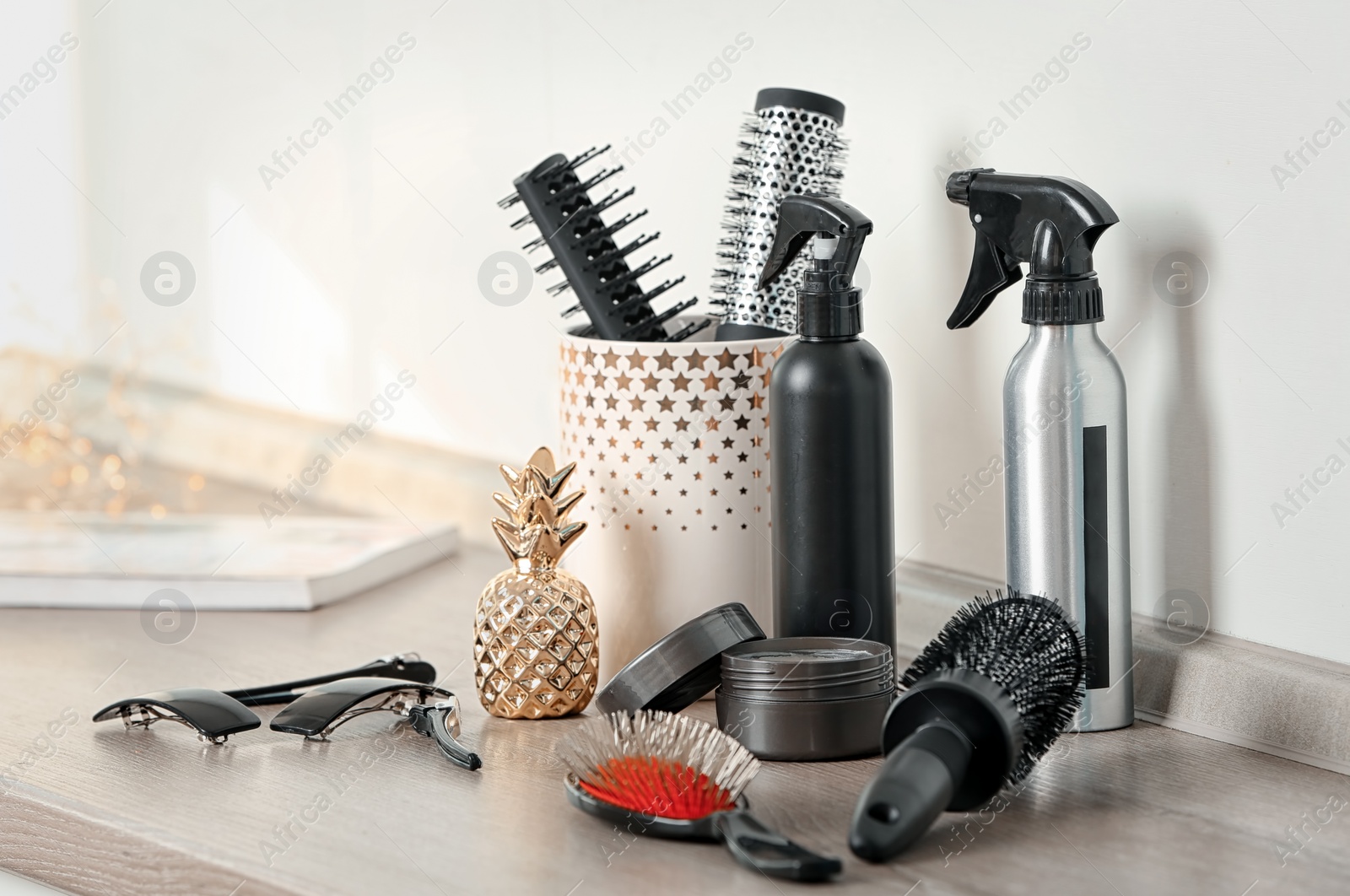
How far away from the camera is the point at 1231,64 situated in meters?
0.59

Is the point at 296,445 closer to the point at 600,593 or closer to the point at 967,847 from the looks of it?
the point at 600,593

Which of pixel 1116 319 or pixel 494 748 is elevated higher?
pixel 1116 319

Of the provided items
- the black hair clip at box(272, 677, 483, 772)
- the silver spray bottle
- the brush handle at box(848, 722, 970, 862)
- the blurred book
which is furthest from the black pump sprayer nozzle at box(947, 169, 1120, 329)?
the blurred book

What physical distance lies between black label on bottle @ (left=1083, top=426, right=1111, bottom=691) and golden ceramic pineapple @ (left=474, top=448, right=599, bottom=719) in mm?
246

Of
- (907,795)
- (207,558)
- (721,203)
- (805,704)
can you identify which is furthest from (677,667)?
(207,558)

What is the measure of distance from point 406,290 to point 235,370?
0.27 metres

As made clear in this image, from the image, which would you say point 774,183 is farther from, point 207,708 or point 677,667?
point 207,708

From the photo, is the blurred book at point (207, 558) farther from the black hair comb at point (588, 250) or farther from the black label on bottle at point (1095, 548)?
the black label on bottle at point (1095, 548)

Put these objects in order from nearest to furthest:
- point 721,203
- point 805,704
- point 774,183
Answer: point 805,704
point 774,183
point 721,203

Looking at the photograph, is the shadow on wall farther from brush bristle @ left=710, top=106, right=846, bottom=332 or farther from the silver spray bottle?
brush bristle @ left=710, top=106, right=846, bottom=332

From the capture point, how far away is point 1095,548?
60 centimetres

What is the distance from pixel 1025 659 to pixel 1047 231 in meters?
0.19

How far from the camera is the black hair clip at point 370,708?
65 cm

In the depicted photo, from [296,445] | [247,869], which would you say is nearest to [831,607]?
[247,869]
